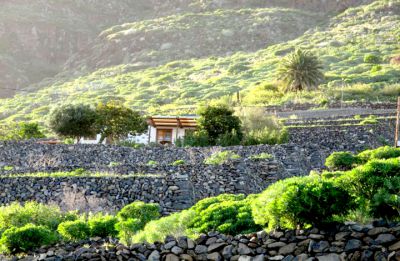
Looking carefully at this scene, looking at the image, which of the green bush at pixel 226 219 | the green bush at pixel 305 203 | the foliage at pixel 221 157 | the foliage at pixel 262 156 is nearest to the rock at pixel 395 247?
the green bush at pixel 305 203

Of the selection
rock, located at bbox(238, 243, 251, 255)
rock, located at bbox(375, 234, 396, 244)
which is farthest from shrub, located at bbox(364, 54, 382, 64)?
rock, located at bbox(375, 234, 396, 244)

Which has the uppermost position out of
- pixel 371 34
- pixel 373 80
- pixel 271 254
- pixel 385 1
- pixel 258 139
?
pixel 385 1

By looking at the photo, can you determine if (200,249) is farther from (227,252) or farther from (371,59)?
(371,59)

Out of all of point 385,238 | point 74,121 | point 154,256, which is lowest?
point 154,256

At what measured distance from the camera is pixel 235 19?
12294cm

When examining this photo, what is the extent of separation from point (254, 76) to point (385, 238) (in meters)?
66.1

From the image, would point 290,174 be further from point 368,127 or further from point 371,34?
point 371,34

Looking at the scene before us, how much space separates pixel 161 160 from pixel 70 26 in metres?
111

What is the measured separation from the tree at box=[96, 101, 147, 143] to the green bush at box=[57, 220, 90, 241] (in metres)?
24.3

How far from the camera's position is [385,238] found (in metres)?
11.3

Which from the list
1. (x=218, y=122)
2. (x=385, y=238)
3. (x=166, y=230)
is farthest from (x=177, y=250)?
(x=218, y=122)

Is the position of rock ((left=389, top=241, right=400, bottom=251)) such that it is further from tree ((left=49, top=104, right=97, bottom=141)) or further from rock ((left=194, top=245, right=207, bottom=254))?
tree ((left=49, top=104, right=97, bottom=141))

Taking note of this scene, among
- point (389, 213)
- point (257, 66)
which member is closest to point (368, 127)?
point (389, 213)

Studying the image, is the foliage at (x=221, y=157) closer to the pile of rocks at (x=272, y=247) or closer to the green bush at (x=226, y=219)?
the green bush at (x=226, y=219)
